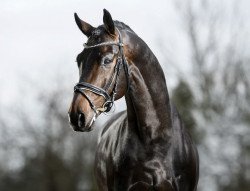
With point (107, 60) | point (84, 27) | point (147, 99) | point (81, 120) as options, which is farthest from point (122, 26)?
point (81, 120)

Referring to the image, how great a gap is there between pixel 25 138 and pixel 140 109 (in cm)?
3766

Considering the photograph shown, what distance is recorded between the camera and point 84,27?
297 inches

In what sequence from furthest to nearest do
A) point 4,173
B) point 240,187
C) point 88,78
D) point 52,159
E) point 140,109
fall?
point 4,173 → point 52,159 → point 240,187 → point 140,109 → point 88,78

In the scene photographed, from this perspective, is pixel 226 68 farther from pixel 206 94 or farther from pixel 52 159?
pixel 52 159

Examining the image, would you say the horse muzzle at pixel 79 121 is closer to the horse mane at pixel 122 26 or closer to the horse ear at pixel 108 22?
the horse ear at pixel 108 22

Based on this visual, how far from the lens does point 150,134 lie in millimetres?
7570

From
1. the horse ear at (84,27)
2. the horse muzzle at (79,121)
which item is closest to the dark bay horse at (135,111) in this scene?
the horse ear at (84,27)

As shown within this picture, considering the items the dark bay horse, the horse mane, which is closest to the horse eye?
the dark bay horse

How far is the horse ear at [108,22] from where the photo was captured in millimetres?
6952

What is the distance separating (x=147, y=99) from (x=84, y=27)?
1003 mm

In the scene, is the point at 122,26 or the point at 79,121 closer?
the point at 79,121

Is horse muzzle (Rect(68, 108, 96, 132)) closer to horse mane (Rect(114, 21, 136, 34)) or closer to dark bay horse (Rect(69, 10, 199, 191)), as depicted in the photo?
dark bay horse (Rect(69, 10, 199, 191))

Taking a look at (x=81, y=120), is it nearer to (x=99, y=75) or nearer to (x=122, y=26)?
(x=99, y=75)

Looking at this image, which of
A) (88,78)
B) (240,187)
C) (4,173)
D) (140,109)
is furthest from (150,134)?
(4,173)
